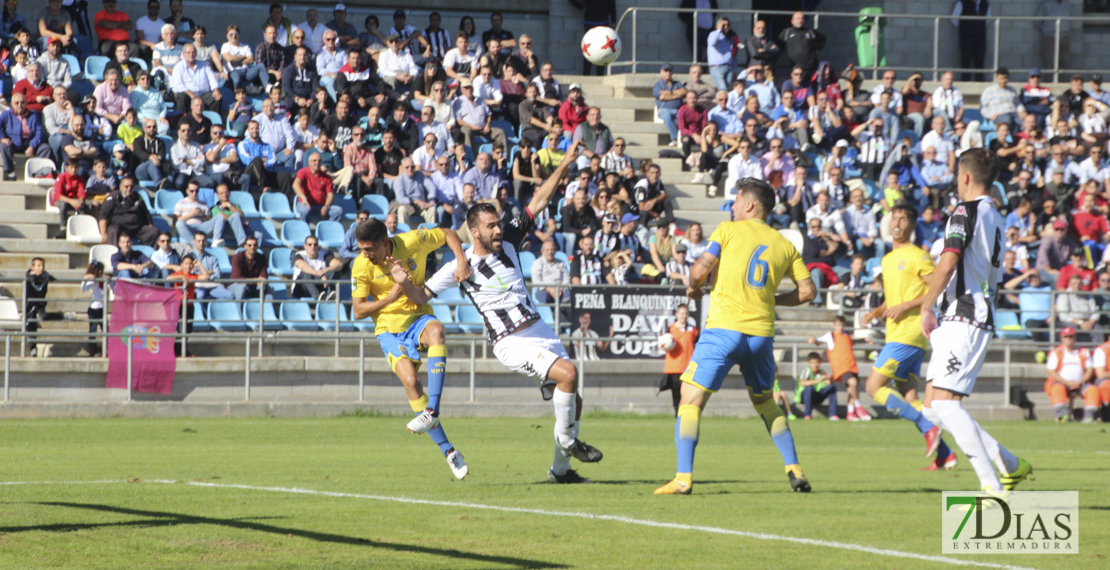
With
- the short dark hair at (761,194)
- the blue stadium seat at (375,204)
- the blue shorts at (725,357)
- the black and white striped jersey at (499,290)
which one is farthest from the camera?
the blue stadium seat at (375,204)

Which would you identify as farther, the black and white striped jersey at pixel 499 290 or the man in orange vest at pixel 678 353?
the man in orange vest at pixel 678 353

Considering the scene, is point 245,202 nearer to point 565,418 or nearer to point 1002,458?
point 565,418

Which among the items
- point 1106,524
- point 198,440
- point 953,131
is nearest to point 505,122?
point 953,131

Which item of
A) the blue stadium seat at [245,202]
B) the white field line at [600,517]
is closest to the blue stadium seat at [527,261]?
the blue stadium seat at [245,202]

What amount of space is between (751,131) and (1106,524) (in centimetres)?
1767

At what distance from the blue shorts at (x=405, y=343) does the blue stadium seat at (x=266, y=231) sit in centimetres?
1055

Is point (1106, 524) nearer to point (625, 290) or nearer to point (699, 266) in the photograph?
point (699, 266)

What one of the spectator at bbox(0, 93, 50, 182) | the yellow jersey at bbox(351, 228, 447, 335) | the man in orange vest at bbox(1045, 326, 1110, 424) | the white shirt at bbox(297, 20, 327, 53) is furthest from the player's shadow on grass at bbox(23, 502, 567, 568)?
the white shirt at bbox(297, 20, 327, 53)

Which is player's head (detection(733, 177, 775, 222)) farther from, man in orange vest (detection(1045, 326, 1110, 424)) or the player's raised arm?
man in orange vest (detection(1045, 326, 1110, 424))

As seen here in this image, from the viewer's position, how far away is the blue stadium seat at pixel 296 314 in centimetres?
1964

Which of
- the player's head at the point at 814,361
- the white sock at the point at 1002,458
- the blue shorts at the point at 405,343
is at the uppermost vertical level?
the blue shorts at the point at 405,343

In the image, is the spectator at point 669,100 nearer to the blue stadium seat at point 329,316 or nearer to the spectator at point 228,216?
the blue stadium seat at point 329,316

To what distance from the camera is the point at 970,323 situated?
7.76 metres

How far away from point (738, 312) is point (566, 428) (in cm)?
155
